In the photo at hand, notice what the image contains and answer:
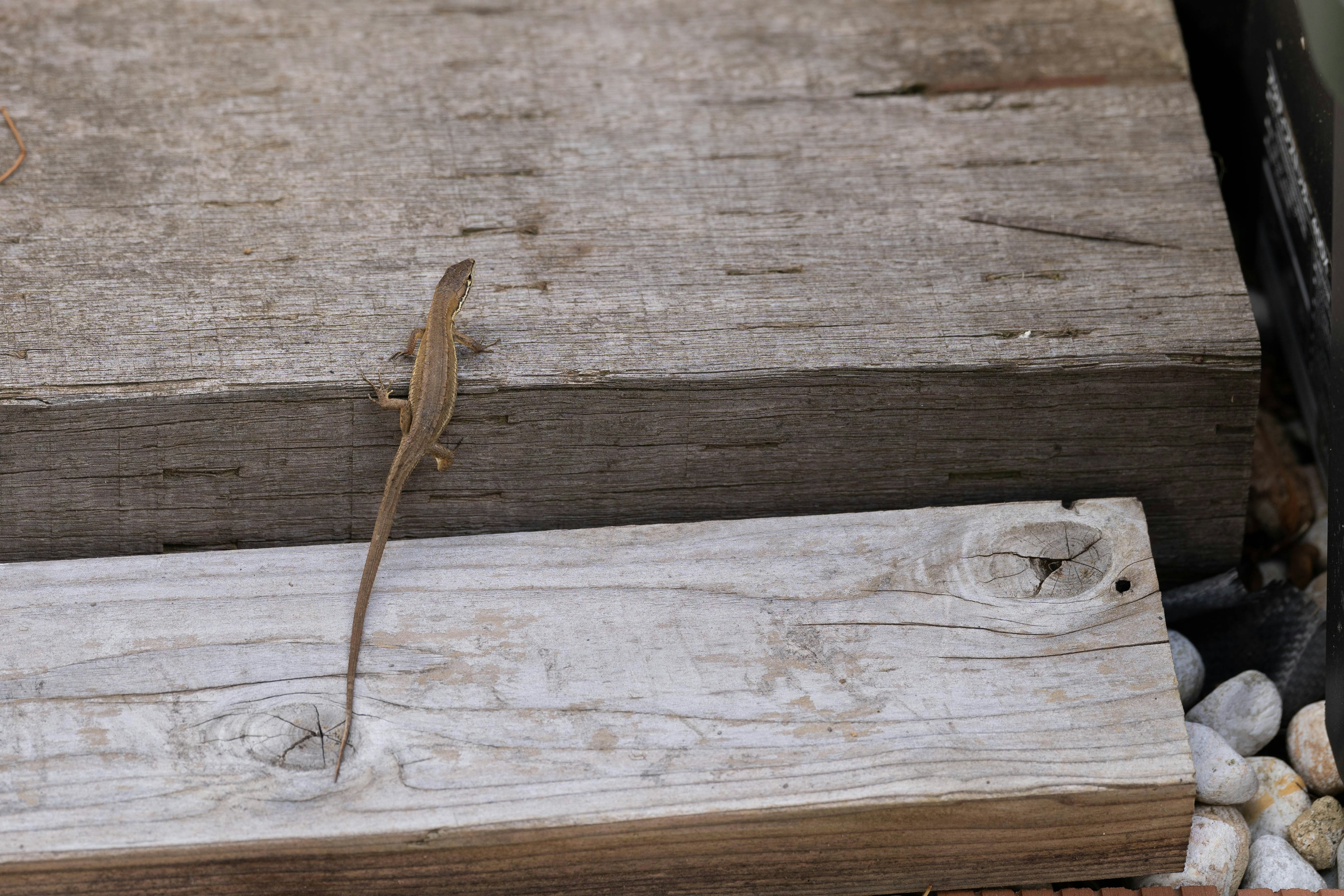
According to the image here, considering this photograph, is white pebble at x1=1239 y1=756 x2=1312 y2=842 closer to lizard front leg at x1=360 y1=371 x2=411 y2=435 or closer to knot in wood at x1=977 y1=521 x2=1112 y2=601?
knot in wood at x1=977 y1=521 x2=1112 y2=601

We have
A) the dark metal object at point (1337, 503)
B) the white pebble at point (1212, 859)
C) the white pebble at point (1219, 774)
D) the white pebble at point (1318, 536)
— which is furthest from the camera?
the white pebble at point (1318, 536)

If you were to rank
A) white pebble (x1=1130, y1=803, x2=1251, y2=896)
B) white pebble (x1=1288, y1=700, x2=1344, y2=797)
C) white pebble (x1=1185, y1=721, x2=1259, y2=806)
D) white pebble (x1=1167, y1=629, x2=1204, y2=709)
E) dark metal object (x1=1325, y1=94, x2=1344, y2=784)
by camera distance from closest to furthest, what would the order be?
dark metal object (x1=1325, y1=94, x2=1344, y2=784)
white pebble (x1=1130, y1=803, x2=1251, y2=896)
white pebble (x1=1185, y1=721, x2=1259, y2=806)
white pebble (x1=1288, y1=700, x2=1344, y2=797)
white pebble (x1=1167, y1=629, x2=1204, y2=709)

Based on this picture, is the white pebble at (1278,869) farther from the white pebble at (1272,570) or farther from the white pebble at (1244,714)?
the white pebble at (1272,570)

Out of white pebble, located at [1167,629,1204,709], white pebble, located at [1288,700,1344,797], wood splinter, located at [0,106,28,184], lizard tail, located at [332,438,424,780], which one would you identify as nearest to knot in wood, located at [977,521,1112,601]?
white pebble, located at [1167,629,1204,709]

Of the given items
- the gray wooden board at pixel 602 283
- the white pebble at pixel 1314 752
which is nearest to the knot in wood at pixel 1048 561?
the gray wooden board at pixel 602 283

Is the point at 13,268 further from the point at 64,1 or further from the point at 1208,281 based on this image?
the point at 1208,281

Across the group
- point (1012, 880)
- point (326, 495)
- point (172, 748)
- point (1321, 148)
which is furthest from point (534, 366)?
point (1321, 148)
